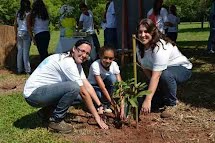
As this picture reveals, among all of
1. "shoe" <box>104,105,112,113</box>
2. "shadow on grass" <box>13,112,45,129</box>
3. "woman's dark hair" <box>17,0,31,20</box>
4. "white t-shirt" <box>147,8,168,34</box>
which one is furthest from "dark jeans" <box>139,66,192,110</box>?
Answer: "woman's dark hair" <box>17,0,31,20</box>

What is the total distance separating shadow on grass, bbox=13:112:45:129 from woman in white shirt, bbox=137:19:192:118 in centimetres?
129

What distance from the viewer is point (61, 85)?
443 cm

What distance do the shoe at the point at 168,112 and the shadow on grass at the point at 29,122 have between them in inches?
55.7

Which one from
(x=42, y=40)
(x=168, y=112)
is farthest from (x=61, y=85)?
(x=42, y=40)

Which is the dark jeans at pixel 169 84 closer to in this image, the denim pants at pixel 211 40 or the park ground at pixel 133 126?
the park ground at pixel 133 126

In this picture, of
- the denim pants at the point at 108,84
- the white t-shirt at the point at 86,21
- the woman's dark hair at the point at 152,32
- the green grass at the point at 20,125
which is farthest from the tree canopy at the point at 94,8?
the woman's dark hair at the point at 152,32

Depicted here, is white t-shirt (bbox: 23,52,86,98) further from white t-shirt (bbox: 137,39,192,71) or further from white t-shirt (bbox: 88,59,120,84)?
white t-shirt (bbox: 137,39,192,71)

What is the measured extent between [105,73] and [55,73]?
89cm

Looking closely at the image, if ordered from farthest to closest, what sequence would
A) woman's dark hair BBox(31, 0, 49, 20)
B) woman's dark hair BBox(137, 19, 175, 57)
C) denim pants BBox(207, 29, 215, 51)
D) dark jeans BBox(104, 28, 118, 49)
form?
denim pants BBox(207, 29, 215, 51)
dark jeans BBox(104, 28, 118, 49)
woman's dark hair BBox(31, 0, 49, 20)
woman's dark hair BBox(137, 19, 175, 57)

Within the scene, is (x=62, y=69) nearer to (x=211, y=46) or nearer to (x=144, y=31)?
(x=144, y=31)

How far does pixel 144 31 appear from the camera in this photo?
15.0ft

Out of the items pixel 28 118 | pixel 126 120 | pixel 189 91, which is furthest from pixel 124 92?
pixel 189 91

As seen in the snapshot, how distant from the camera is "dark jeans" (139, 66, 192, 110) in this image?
16.2 feet

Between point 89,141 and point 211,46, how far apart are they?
7540 mm
